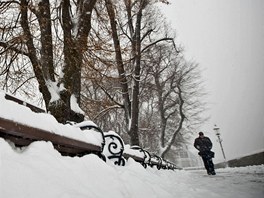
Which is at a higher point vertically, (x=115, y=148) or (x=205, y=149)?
(x=115, y=148)

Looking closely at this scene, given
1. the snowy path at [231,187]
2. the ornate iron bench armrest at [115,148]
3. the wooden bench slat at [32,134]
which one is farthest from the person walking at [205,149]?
the wooden bench slat at [32,134]

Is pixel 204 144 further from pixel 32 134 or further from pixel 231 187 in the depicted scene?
pixel 32 134

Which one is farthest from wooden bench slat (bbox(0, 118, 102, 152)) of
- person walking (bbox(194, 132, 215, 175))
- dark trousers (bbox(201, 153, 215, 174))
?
person walking (bbox(194, 132, 215, 175))

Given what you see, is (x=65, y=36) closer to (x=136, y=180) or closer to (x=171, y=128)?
(x=136, y=180)

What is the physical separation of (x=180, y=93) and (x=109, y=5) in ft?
50.9

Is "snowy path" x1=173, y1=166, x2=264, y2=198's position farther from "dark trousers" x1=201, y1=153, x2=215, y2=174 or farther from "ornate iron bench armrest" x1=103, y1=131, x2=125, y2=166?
"dark trousers" x1=201, y1=153, x2=215, y2=174

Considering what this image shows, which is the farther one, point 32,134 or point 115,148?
point 115,148

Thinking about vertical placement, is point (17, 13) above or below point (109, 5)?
below

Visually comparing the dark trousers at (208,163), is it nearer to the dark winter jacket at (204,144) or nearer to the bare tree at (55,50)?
the dark winter jacket at (204,144)

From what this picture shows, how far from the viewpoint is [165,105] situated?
25.4 metres

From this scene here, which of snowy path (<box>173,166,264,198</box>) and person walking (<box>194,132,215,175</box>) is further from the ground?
person walking (<box>194,132,215,175</box>)

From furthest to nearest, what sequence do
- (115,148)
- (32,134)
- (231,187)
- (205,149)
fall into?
(205,149) → (231,187) → (115,148) → (32,134)

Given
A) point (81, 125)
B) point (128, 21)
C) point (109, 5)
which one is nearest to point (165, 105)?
point (128, 21)

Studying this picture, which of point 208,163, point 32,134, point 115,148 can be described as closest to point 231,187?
point 115,148
